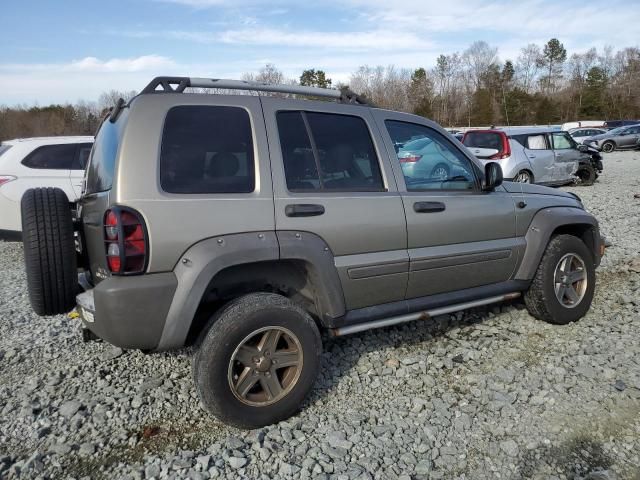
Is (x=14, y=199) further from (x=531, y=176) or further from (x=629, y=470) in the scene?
(x=531, y=176)

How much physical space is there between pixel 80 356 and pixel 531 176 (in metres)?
11.2

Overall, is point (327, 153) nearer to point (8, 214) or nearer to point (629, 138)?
point (8, 214)

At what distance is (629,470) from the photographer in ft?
8.25

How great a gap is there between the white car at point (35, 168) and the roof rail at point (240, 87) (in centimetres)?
445

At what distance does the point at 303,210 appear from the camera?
9.67 ft

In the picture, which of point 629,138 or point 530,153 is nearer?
point 530,153

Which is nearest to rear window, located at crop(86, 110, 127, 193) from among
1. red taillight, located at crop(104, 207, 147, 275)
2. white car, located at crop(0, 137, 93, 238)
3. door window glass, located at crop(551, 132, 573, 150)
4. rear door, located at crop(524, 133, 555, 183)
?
red taillight, located at crop(104, 207, 147, 275)

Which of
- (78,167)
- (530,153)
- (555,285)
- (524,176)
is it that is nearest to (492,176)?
(555,285)

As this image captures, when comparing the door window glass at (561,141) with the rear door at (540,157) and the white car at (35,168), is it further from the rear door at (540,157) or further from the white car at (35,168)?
the white car at (35,168)

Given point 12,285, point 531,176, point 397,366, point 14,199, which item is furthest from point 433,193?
point 531,176

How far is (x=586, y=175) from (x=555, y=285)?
11.3 metres

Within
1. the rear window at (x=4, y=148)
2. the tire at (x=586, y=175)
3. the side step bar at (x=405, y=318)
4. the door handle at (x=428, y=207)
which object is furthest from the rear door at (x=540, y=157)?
the rear window at (x=4, y=148)

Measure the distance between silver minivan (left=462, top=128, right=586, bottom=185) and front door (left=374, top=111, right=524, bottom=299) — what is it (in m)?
7.78

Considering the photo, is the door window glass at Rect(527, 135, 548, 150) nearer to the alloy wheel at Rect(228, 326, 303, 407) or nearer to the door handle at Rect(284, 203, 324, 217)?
the door handle at Rect(284, 203, 324, 217)
